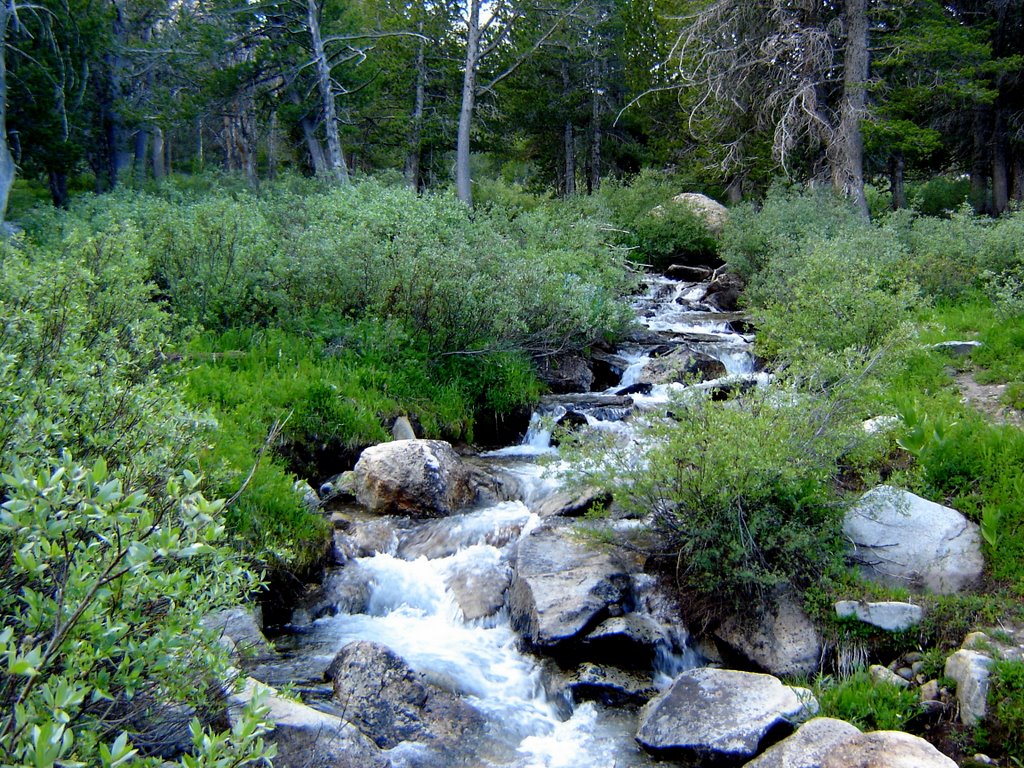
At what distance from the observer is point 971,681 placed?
4.78m

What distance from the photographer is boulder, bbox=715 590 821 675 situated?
5609 millimetres

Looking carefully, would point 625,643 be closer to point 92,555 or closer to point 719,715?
point 719,715

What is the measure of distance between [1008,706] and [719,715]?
1.69m

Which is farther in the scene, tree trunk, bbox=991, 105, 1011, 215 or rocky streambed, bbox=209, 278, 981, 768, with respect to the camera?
tree trunk, bbox=991, 105, 1011, 215

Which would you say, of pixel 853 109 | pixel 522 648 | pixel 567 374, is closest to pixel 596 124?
pixel 853 109

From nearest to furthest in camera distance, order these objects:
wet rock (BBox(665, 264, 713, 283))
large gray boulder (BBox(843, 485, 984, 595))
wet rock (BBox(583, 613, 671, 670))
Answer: large gray boulder (BBox(843, 485, 984, 595))
wet rock (BBox(583, 613, 671, 670))
wet rock (BBox(665, 264, 713, 283))

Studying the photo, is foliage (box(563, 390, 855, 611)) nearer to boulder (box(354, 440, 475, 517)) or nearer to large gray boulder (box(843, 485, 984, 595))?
large gray boulder (box(843, 485, 984, 595))

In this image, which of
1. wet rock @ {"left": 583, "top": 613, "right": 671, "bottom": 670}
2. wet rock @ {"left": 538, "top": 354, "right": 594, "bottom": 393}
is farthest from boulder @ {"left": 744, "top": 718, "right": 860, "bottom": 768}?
wet rock @ {"left": 538, "top": 354, "right": 594, "bottom": 393}

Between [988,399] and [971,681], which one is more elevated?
[988,399]

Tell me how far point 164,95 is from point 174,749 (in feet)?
74.8

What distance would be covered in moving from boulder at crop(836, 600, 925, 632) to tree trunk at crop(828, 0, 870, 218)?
48.3ft

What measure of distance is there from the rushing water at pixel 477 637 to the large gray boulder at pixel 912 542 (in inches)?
66.2

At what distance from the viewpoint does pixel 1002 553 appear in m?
5.82

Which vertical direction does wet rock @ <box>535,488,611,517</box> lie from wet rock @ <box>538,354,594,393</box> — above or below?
below
